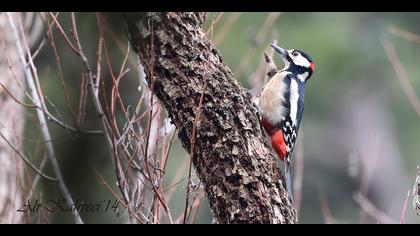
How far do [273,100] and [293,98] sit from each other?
0.19 m

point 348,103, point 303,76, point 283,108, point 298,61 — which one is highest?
point 298,61

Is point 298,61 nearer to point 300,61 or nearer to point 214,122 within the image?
point 300,61

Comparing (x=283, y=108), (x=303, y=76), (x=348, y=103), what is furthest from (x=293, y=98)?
(x=348, y=103)

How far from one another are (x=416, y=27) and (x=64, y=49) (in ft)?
43.7

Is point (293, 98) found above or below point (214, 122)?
below

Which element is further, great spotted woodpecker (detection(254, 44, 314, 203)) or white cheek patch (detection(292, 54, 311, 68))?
white cheek patch (detection(292, 54, 311, 68))

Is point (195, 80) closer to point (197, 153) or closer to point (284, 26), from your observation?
point (197, 153)

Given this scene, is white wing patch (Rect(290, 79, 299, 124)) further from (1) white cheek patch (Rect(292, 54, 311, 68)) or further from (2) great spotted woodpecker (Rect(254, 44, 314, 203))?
(1) white cheek patch (Rect(292, 54, 311, 68))

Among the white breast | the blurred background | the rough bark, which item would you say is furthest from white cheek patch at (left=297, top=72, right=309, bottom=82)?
the blurred background

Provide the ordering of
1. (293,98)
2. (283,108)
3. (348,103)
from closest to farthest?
(283,108) < (293,98) < (348,103)

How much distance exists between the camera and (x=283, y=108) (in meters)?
4.67

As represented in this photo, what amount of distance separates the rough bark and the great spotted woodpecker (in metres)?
1.11

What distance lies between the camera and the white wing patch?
4.70m
